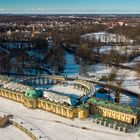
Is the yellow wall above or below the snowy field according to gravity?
above

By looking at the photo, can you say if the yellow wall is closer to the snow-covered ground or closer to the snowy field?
the snowy field

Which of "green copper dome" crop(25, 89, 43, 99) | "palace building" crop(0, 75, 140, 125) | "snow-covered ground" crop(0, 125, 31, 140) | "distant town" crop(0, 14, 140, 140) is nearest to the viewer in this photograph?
"snow-covered ground" crop(0, 125, 31, 140)

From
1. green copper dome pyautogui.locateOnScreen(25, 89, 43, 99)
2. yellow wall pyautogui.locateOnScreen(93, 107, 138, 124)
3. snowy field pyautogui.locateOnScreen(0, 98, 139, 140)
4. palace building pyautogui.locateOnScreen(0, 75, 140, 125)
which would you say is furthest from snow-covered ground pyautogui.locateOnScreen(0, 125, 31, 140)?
yellow wall pyautogui.locateOnScreen(93, 107, 138, 124)

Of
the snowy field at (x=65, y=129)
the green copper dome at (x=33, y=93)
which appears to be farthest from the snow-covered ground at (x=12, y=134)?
the green copper dome at (x=33, y=93)

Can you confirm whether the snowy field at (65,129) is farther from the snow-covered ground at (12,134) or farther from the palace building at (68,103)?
the palace building at (68,103)

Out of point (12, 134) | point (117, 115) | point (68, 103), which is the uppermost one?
point (68, 103)

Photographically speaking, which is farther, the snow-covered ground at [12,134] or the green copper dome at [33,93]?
the green copper dome at [33,93]

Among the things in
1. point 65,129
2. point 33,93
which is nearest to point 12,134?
point 65,129

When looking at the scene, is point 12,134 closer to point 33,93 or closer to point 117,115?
point 33,93

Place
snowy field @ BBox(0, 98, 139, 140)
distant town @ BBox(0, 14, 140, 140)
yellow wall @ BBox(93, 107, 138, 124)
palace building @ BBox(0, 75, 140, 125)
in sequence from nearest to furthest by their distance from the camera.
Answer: snowy field @ BBox(0, 98, 139, 140) < distant town @ BBox(0, 14, 140, 140) < yellow wall @ BBox(93, 107, 138, 124) < palace building @ BBox(0, 75, 140, 125)
